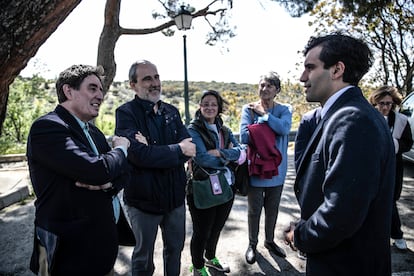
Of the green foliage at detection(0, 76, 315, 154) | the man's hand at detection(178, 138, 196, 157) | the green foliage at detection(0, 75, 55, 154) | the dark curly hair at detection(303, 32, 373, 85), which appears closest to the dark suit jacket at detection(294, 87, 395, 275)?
the dark curly hair at detection(303, 32, 373, 85)

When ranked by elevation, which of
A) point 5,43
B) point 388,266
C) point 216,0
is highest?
point 216,0

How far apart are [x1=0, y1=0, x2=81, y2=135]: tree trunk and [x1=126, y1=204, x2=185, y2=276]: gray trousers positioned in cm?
121

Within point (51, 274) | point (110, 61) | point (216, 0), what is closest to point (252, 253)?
point (51, 274)

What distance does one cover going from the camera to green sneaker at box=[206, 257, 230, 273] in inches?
113

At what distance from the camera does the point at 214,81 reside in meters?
54.4

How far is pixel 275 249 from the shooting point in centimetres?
316

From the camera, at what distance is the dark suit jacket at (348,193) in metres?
1.20

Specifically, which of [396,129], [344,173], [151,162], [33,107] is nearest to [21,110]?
[33,107]

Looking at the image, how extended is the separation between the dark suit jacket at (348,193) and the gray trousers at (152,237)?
1157 mm

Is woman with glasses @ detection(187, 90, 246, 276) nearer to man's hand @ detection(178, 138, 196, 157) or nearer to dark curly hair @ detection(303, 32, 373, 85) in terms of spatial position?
man's hand @ detection(178, 138, 196, 157)

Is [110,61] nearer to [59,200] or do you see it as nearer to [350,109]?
[59,200]

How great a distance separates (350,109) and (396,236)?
2582mm

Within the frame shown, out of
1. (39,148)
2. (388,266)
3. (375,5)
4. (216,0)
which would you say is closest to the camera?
(388,266)

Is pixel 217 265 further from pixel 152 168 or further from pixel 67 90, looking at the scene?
→ pixel 67 90
